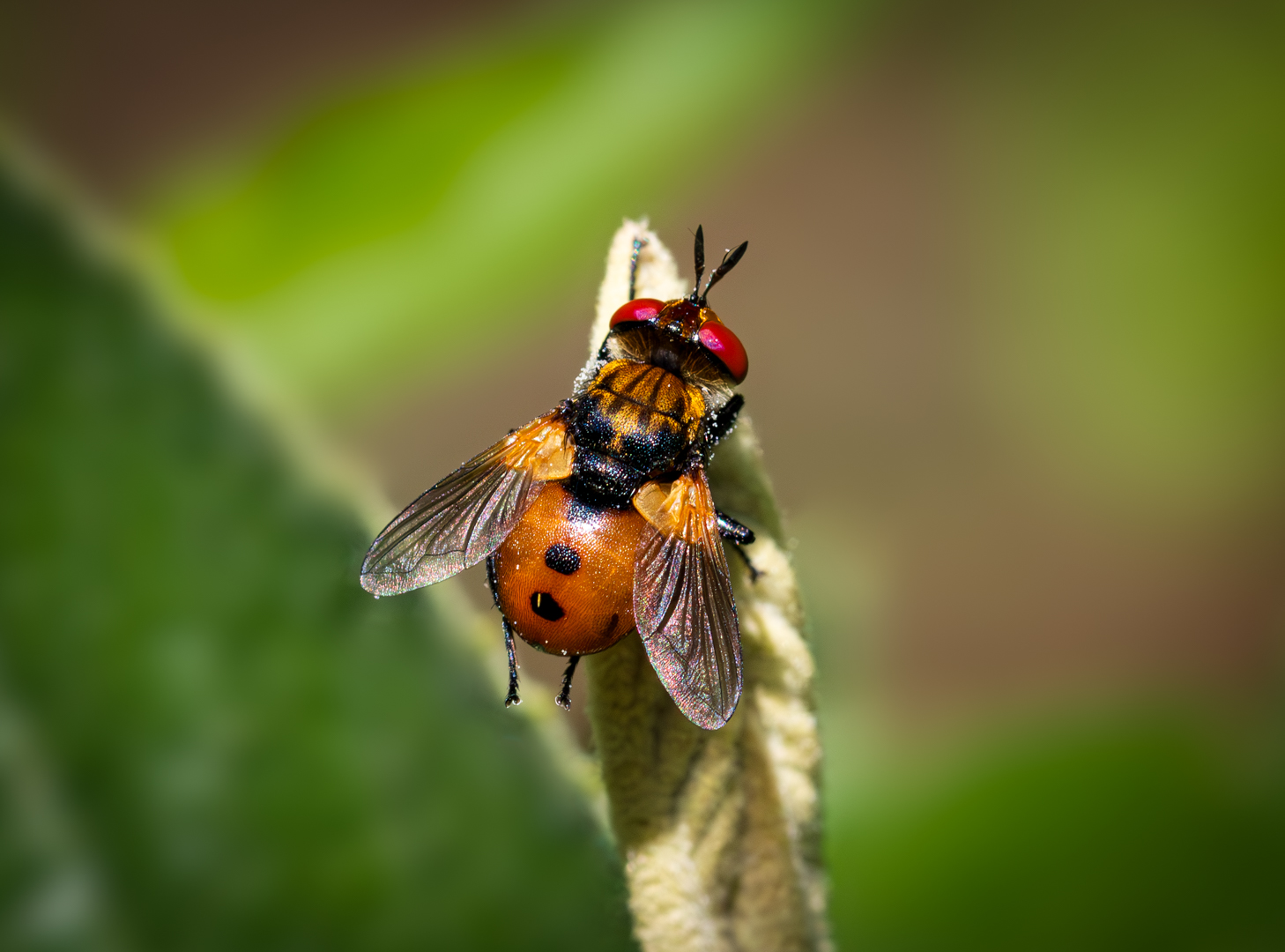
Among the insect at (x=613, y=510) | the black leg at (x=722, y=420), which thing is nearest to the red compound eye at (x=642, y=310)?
the insect at (x=613, y=510)

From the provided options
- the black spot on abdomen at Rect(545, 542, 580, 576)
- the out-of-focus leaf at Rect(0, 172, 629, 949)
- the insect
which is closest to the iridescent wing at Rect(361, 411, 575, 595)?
the insect

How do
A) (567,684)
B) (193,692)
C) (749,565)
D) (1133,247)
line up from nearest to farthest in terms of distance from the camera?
1. (193,692)
2. (749,565)
3. (567,684)
4. (1133,247)

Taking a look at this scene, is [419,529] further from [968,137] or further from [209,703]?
[968,137]

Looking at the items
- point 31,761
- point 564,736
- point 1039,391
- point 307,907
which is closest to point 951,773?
point 564,736

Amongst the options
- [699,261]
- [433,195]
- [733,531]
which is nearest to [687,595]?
[733,531]

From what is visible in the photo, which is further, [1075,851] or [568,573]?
[1075,851]

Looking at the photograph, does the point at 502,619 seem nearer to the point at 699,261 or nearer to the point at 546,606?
the point at 546,606

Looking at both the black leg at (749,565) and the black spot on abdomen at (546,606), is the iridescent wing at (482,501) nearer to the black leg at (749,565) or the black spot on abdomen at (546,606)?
the black spot on abdomen at (546,606)
